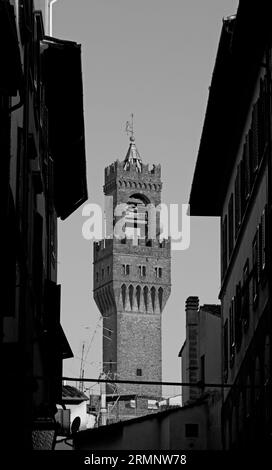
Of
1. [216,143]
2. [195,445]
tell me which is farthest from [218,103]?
[195,445]

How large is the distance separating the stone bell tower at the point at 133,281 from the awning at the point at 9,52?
5698 inches

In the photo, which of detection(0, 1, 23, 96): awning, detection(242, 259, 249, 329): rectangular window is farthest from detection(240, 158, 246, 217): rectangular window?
detection(0, 1, 23, 96): awning

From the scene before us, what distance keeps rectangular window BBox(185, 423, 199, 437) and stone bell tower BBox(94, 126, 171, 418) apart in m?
109

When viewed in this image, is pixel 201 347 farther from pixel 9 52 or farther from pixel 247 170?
pixel 9 52

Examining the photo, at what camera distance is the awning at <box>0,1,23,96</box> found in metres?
11.6

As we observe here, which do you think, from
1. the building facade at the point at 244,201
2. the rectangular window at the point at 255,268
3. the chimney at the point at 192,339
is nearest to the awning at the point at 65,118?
the building facade at the point at 244,201

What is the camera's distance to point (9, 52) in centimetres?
1204

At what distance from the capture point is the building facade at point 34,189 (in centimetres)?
1431

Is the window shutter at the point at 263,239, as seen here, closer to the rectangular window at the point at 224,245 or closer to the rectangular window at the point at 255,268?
the rectangular window at the point at 255,268

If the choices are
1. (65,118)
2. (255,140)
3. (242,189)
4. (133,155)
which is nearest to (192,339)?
(242,189)

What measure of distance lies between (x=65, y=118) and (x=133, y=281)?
13731cm
